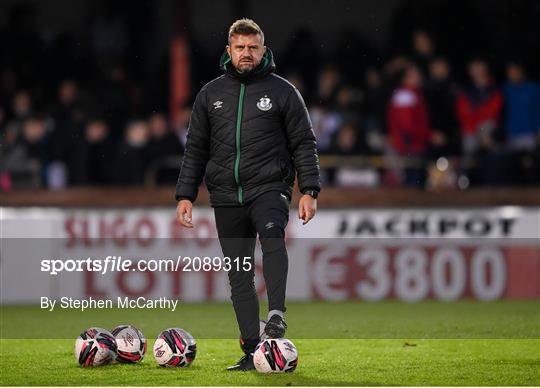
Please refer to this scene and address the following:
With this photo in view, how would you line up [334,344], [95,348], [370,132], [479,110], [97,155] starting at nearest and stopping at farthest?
[95,348] → [334,344] → [479,110] → [97,155] → [370,132]

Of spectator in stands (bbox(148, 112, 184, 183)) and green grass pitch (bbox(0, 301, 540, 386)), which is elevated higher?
spectator in stands (bbox(148, 112, 184, 183))

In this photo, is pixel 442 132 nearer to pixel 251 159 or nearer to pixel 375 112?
pixel 375 112

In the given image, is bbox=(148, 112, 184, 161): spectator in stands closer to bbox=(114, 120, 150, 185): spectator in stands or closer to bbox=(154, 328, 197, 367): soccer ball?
bbox=(114, 120, 150, 185): spectator in stands

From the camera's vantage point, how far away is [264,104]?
8.13 meters

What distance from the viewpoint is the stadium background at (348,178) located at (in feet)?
48.2

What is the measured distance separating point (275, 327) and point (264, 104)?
51.6 inches

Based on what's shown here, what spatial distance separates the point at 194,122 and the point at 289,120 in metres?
0.58

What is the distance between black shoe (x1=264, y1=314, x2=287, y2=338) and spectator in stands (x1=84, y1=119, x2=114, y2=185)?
839 centimetres

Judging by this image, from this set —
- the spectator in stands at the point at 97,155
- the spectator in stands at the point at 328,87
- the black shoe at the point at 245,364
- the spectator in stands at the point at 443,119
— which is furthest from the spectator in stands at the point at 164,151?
the black shoe at the point at 245,364

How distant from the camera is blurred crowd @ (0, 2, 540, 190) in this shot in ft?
51.4

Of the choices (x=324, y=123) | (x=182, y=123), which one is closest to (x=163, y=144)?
(x=182, y=123)

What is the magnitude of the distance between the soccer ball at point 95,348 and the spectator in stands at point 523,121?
815 centimetres

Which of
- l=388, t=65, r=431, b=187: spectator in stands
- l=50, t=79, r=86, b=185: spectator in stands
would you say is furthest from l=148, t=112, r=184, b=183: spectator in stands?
l=388, t=65, r=431, b=187: spectator in stands

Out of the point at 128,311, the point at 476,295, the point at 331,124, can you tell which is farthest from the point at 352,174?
the point at 128,311
